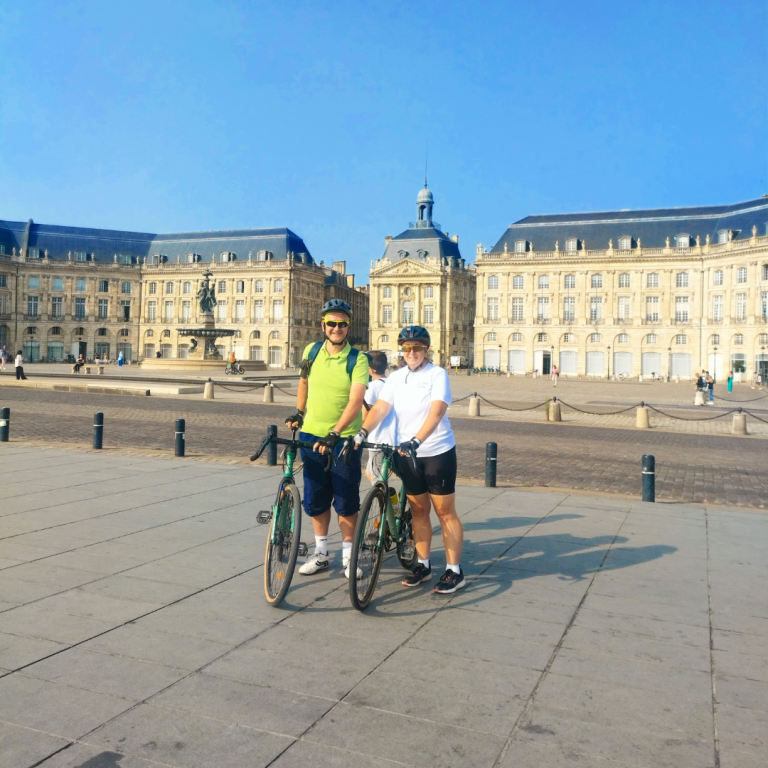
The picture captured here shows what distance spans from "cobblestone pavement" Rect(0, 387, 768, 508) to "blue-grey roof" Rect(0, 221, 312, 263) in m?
74.4

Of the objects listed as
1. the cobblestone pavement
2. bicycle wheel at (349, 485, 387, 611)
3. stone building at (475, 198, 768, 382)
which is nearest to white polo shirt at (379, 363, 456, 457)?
bicycle wheel at (349, 485, 387, 611)

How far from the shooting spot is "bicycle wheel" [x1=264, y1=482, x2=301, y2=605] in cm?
494

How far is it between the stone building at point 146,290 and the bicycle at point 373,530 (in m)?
89.9

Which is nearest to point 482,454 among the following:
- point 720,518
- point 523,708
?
point 720,518

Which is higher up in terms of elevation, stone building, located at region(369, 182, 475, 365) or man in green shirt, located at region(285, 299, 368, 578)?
stone building, located at region(369, 182, 475, 365)

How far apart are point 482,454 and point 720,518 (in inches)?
255

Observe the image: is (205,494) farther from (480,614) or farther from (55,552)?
(480,614)

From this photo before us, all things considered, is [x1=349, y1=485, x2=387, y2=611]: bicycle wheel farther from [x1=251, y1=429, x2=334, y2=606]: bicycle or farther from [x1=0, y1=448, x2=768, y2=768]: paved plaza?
[x1=251, y1=429, x2=334, y2=606]: bicycle

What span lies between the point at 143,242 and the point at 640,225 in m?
63.8

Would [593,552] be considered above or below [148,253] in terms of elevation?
below

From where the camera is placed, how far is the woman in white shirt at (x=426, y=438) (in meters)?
5.24

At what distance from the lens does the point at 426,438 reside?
16.8 ft

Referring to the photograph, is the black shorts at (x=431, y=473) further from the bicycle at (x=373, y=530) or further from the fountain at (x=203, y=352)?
the fountain at (x=203, y=352)

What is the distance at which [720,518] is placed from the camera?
8.27 metres
